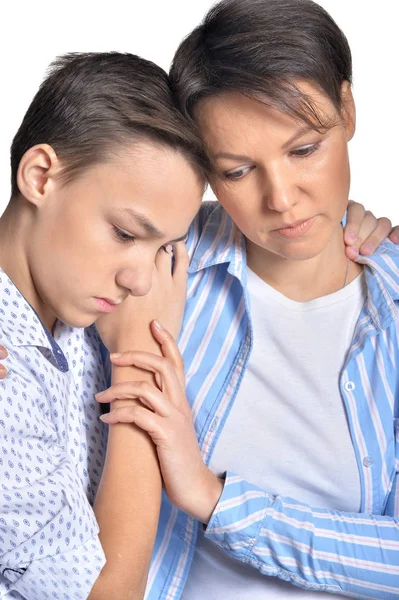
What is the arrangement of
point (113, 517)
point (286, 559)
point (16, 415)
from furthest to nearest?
point (286, 559), point (113, 517), point (16, 415)

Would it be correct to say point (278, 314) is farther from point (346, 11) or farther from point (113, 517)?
point (346, 11)

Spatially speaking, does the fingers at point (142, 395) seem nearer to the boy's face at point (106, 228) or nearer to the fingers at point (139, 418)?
the fingers at point (139, 418)

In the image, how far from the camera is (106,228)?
205 cm

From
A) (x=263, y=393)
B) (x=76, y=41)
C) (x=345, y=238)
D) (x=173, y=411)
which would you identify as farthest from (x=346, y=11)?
(x=173, y=411)

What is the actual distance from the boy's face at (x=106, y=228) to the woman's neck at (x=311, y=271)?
42 cm

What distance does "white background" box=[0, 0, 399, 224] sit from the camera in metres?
3.55

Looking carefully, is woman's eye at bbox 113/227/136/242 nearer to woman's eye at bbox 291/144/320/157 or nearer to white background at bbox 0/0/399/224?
woman's eye at bbox 291/144/320/157

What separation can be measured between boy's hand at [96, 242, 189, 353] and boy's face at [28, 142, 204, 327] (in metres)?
0.14

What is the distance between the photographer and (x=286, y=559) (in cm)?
223

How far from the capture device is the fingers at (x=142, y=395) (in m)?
2.15

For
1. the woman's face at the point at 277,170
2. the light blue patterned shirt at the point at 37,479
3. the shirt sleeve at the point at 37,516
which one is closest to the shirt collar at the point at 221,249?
the woman's face at the point at 277,170

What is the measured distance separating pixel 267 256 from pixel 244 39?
1.74 ft

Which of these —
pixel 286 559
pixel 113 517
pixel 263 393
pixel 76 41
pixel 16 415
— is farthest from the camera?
pixel 76 41

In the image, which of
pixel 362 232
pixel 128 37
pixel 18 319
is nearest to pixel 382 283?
pixel 362 232
